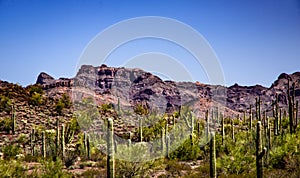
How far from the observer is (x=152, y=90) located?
94938 millimetres

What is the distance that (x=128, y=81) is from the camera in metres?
67.9

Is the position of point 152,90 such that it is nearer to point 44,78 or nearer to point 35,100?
point 44,78

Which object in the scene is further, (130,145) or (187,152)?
(187,152)

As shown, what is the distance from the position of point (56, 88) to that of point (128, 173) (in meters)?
52.3

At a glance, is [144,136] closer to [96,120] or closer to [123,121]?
[96,120]

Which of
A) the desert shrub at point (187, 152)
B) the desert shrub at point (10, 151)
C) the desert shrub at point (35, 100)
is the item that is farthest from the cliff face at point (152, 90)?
the desert shrub at point (10, 151)

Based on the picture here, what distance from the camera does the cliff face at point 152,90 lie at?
61625 millimetres

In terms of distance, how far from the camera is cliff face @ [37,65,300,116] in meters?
61.6

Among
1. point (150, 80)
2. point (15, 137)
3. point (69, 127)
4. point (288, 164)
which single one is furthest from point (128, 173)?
point (150, 80)

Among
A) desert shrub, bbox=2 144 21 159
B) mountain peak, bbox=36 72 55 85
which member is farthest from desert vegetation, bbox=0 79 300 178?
mountain peak, bbox=36 72 55 85

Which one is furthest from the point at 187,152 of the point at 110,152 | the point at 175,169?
the point at 110,152

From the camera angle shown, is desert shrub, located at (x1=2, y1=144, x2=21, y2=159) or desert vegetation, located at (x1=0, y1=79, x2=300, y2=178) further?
desert shrub, located at (x1=2, y1=144, x2=21, y2=159)

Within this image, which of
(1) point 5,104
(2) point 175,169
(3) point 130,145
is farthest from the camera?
(1) point 5,104

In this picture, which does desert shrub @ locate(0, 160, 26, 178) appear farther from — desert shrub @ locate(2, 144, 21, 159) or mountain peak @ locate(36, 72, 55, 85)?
mountain peak @ locate(36, 72, 55, 85)
